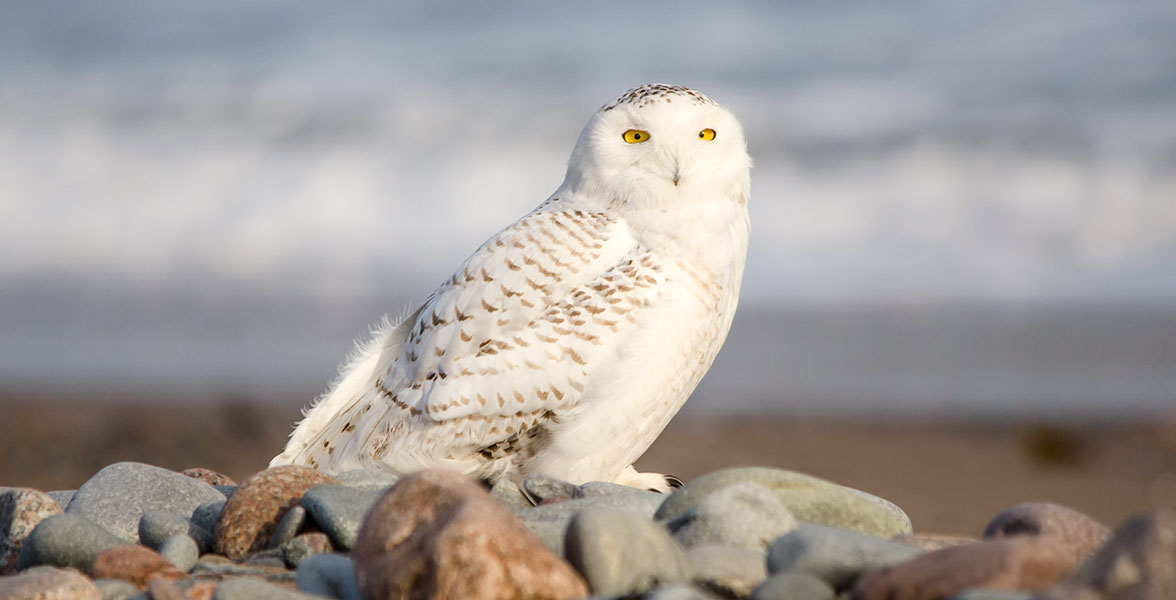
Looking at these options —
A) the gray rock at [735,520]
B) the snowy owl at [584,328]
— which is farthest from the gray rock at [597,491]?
the gray rock at [735,520]

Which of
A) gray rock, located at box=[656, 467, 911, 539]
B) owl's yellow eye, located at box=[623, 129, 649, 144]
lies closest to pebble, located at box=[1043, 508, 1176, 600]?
gray rock, located at box=[656, 467, 911, 539]

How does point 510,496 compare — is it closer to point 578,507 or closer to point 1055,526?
point 578,507

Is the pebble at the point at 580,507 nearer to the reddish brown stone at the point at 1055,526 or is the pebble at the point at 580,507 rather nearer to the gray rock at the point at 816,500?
the gray rock at the point at 816,500

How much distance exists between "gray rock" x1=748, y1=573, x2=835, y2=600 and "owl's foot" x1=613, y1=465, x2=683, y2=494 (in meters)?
2.36

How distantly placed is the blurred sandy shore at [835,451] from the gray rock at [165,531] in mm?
6179

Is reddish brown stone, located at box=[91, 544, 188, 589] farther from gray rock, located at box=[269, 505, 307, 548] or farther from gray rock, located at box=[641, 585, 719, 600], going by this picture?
gray rock, located at box=[641, 585, 719, 600]

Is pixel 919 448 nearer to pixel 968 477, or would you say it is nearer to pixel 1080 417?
pixel 968 477

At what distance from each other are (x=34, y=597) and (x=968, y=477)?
892 cm

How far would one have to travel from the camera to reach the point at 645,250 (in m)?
4.95

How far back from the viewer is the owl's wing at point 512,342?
475cm

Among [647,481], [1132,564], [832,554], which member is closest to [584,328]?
[647,481]

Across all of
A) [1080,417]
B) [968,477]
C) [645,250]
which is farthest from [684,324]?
[1080,417]

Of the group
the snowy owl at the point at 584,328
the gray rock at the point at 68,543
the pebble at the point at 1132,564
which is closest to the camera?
the pebble at the point at 1132,564

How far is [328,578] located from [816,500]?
1.61m
